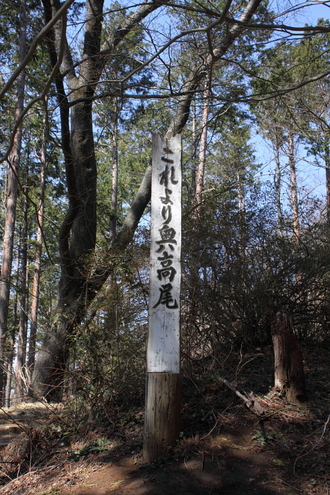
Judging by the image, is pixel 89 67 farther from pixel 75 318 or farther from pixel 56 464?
pixel 56 464

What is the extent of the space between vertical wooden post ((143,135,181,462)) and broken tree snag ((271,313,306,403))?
1.29 metres

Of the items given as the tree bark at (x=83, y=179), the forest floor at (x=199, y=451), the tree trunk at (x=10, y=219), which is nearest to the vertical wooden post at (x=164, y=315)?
the forest floor at (x=199, y=451)

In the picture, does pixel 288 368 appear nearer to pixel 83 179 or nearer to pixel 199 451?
pixel 199 451

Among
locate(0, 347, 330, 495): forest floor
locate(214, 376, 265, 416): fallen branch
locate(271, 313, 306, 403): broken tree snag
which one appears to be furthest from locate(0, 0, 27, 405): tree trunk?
locate(271, 313, 306, 403): broken tree snag

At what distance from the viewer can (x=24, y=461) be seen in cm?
471

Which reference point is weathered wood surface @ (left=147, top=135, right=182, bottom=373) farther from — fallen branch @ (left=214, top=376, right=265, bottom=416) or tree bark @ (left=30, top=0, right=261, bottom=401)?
tree bark @ (left=30, top=0, right=261, bottom=401)

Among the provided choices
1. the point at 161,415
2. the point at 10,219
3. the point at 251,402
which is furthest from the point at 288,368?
the point at 10,219

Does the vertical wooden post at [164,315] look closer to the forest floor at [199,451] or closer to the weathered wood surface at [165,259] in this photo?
the weathered wood surface at [165,259]

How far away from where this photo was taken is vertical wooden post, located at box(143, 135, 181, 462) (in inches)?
164

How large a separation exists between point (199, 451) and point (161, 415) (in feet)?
1.66

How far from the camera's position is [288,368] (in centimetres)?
477

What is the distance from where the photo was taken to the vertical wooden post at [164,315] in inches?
164

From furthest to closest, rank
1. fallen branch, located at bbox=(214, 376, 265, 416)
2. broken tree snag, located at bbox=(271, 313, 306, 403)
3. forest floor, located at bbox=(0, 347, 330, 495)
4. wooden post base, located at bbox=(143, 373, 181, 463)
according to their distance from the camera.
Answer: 1. broken tree snag, located at bbox=(271, 313, 306, 403)
2. fallen branch, located at bbox=(214, 376, 265, 416)
3. wooden post base, located at bbox=(143, 373, 181, 463)
4. forest floor, located at bbox=(0, 347, 330, 495)

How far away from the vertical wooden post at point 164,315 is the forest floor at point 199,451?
0.94ft
